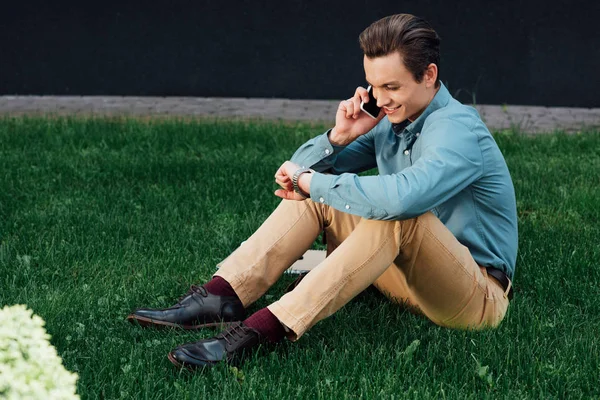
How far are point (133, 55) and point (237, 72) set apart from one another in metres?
1.14

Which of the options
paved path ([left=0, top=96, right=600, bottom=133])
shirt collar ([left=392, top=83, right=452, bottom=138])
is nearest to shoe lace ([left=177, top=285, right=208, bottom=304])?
shirt collar ([left=392, top=83, right=452, bottom=138])

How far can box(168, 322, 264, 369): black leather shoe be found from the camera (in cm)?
343

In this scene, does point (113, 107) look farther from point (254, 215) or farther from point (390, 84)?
point (390, 84)

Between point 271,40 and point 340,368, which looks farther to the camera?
point 271,40

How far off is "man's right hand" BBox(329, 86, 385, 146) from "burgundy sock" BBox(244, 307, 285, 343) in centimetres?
94

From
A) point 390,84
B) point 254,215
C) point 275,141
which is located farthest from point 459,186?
point 275,141

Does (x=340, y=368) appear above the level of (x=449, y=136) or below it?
below

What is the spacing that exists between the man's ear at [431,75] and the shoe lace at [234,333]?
1260 millimetres

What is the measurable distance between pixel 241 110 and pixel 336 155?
5.04m

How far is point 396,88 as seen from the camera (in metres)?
3.65

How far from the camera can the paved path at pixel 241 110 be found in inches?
341

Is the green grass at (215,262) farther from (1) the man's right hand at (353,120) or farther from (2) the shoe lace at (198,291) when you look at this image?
(1) the man's right hand at (353,120)

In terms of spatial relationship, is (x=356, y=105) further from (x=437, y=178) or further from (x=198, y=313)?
(x=198, y=313)

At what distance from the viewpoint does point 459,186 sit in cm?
350
